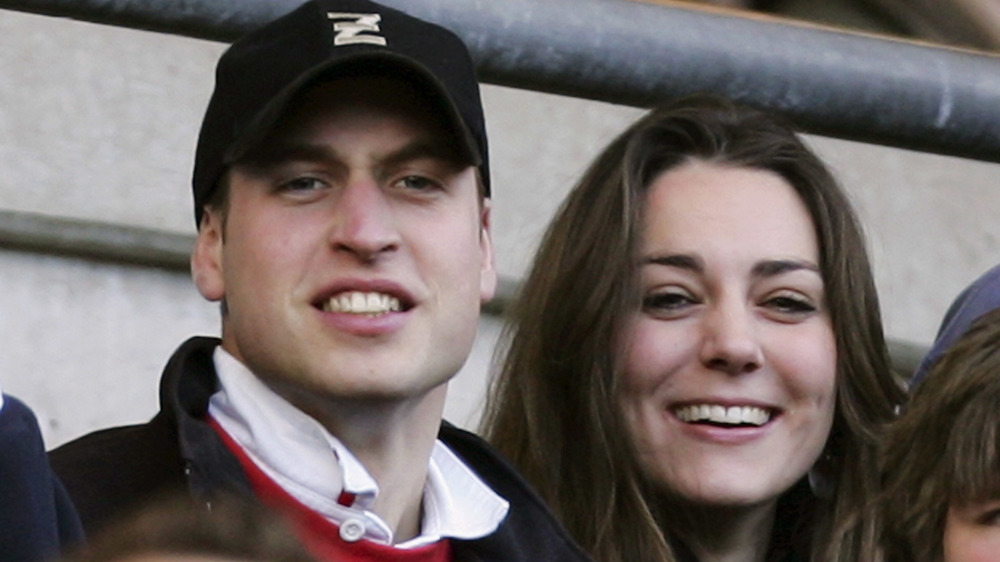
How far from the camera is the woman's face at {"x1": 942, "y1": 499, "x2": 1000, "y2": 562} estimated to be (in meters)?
3.10

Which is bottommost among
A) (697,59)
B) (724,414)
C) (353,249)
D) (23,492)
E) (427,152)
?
(23,492)

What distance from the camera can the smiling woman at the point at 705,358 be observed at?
11.2 ft

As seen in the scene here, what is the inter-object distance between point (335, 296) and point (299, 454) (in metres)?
0.18

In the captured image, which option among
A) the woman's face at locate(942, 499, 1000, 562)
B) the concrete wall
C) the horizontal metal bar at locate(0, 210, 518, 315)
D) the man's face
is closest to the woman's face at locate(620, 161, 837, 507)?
the woman's face at locate(942, 499, 1000, 562)

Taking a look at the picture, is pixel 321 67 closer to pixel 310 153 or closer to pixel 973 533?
pixel 310 153

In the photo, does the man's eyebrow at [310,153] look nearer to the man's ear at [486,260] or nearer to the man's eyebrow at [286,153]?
the man's eyebrow at [286,153]

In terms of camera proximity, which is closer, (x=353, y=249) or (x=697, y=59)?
(x=697, y=59)

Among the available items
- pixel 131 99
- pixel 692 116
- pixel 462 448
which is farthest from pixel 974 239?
pixel 462 448

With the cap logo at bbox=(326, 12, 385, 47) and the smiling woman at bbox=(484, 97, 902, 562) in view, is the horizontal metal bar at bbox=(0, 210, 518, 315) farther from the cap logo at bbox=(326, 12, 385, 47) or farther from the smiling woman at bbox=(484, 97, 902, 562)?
the cap logo at bbox=(326, 12, 385, 47)

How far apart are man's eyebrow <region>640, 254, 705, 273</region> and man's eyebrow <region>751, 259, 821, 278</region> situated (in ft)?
0.24

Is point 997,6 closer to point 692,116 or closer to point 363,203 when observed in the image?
point 692,116

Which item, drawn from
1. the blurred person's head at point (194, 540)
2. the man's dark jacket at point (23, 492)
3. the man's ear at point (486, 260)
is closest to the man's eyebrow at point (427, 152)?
the man's ear at point (486, 260)

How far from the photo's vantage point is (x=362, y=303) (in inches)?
109

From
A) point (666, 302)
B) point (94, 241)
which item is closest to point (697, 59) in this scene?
point (666, 302)
